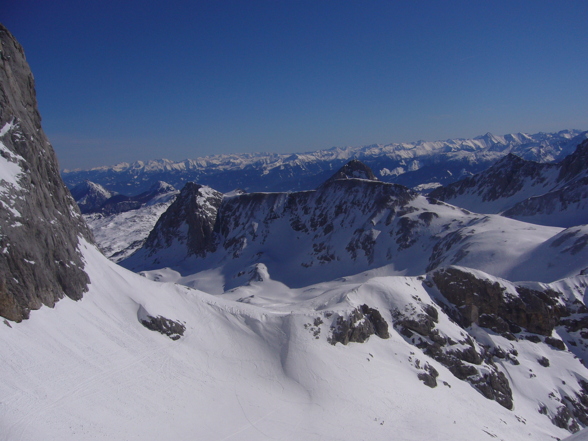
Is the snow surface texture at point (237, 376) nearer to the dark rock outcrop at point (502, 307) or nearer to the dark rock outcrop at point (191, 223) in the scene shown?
the dark rock outcrop at point (502, 307)

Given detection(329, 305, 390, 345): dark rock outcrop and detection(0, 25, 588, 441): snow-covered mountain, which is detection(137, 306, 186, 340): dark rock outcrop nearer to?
detection(0, 25, 588, 441): snow-covered mountain

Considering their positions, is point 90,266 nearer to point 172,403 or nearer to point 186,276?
point 172,403

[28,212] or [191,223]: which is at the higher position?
[28,212]

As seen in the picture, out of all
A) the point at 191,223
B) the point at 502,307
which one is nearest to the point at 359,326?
the point at 502,307

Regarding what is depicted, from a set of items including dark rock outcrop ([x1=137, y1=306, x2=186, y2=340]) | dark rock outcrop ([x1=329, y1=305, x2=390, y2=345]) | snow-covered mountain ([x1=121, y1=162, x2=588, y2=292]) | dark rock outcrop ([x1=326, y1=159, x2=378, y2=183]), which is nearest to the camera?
dark rock outcrop ([x1=137, y1=306, x2=186, y2=340])

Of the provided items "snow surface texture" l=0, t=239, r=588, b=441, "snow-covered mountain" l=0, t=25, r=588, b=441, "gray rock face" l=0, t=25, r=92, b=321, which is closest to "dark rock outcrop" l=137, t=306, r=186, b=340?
"snow-covered mountain" l=0, t=25, r=588, b=441

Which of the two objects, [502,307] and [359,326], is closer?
[359,326]

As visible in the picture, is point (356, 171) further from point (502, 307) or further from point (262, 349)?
point (262, 349)

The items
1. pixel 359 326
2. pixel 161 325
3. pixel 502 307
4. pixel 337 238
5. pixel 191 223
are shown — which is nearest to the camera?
pixel 161 325
